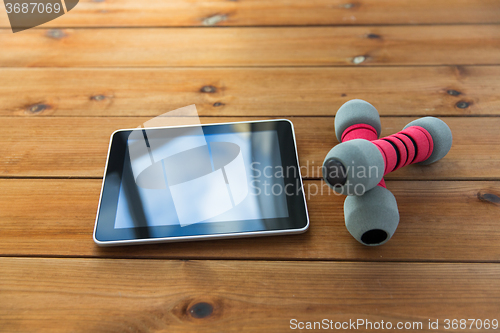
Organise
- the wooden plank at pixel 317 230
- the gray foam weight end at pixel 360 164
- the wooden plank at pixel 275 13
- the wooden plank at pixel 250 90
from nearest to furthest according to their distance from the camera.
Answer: the gray foam weight end at pixel 360 164 < the wooden plank at pixel 317 230 < the wooden plank at pixel 250 90 < the wooden plank at pixel 275 13

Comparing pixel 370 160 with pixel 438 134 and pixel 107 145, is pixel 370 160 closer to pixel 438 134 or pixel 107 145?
pixel 438 134

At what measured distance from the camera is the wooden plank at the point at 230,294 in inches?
19.1

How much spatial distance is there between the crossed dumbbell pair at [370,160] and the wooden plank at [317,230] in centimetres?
5

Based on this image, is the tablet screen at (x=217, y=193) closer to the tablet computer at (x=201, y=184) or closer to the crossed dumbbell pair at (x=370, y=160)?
the tablet computer at (x=201, y=184)

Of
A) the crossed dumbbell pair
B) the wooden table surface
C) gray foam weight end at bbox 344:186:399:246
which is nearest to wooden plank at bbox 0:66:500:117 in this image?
the wooden table surface

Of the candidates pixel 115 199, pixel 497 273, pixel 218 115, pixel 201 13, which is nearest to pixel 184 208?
pixel 115 199

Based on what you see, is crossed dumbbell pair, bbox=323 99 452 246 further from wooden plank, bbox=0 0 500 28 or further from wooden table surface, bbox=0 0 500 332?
wooden plank, bbox=0 0 500 28

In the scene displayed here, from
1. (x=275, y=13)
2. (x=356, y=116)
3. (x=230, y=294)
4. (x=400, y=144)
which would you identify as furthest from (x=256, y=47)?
(x=230, y=294)

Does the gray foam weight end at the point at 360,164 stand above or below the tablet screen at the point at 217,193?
above

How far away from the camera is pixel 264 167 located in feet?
1.96

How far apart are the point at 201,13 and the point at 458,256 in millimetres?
806

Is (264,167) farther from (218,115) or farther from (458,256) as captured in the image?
(458,256)

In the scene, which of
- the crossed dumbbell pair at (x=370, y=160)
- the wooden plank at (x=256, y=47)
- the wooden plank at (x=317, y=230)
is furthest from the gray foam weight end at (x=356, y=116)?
the wooden plank at (x=256, y=47)

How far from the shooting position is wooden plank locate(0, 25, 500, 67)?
81 cm
